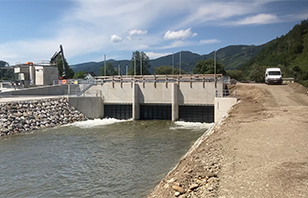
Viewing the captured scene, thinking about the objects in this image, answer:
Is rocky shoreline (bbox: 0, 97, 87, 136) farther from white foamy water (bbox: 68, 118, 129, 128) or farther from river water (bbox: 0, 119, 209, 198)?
river water (bbox: 0, 119, 209, 198)

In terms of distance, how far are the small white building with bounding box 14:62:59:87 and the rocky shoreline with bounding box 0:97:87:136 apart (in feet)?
66.9

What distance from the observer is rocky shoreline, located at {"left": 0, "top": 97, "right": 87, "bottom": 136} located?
886 inches

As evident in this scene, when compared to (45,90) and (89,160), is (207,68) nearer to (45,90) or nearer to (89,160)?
(45,90)

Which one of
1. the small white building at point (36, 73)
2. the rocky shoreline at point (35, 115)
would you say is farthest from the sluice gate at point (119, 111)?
the small white building at point (36, 73)

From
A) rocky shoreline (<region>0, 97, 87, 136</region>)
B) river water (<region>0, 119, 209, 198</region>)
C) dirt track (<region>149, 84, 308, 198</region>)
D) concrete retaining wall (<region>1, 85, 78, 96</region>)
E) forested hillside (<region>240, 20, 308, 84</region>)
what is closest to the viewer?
dirt track (<region>149, 84, 308, 198</region>)

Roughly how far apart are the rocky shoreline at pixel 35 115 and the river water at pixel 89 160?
1529 mm

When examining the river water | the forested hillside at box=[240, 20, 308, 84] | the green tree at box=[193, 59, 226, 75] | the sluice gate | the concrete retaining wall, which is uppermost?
the forested hillside at box=[240, 20, 308, 84]

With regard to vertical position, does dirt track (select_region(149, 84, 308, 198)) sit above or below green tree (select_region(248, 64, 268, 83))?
below

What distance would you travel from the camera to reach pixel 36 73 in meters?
48.7

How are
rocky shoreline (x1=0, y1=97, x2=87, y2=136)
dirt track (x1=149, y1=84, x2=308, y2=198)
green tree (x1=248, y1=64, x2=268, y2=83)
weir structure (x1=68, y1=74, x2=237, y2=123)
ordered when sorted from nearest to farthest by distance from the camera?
dirt track (x1=149, y1=84, x2=308, y2=198) < rocky shoreline (x1=0, y1=97, x2=87, y2=136) < weir structure (x1=68, y1=74, x2=237, y2=123) < green tree (x1=248, y1=64, x2=268, y2=83)

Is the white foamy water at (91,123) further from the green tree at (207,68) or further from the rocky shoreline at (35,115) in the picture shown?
the green tree at (207,68)

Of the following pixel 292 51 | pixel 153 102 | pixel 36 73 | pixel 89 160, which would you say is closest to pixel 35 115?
pixel 153 102

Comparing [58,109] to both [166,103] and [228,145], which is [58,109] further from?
[228,145]

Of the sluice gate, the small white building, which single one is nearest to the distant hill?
the sluice gate
